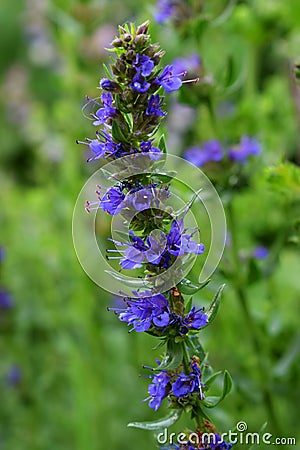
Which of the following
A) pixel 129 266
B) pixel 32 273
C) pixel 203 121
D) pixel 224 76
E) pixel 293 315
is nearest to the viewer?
pixel 129 266

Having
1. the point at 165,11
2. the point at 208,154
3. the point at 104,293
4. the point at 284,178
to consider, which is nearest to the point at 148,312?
the point at 284,178

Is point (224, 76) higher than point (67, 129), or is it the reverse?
point (67, 129)

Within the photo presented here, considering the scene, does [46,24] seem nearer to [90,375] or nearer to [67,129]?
[67,129]

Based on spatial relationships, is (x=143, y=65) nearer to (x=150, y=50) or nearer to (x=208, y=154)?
(x=150, y=50)

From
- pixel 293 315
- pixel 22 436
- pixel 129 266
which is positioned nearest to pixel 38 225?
pixel 22 436

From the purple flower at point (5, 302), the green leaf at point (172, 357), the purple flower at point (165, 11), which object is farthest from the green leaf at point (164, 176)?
the purple flower at point (5, 302)

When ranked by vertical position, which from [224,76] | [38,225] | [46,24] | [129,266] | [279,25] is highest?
[46,24]

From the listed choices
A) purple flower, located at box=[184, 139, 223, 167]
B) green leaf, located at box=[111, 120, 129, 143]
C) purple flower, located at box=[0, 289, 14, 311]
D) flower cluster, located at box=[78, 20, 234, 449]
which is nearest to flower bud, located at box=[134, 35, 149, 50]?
flower cluster, located at box=[78, 20, 234, 449]
